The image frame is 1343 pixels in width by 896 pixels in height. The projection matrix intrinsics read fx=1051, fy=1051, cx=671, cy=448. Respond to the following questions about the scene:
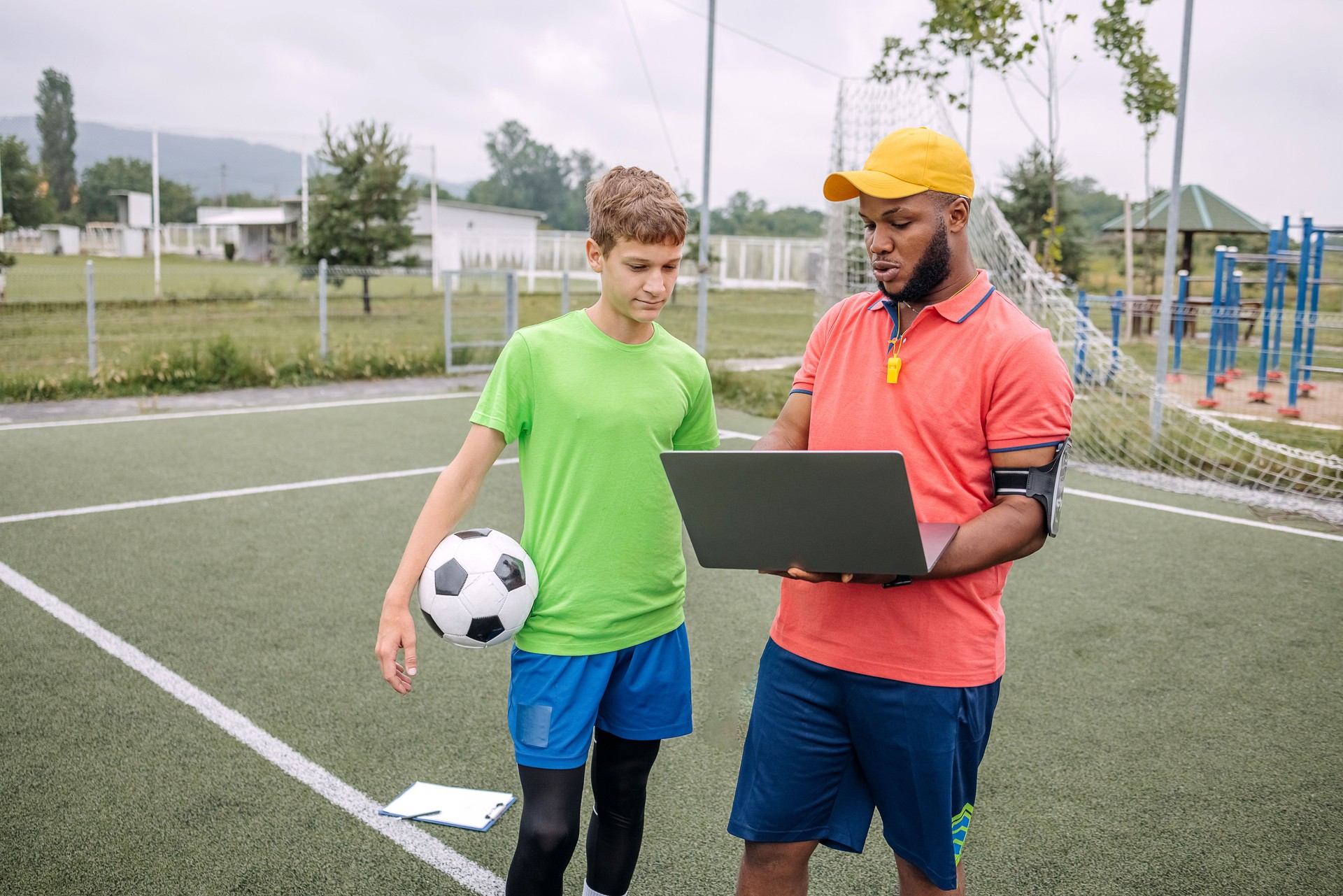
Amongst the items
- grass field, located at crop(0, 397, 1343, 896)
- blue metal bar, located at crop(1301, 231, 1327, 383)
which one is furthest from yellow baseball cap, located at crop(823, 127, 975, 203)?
blue metal bar, located at crop(1301, 231, 1327, 383)

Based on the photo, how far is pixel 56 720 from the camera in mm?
3699

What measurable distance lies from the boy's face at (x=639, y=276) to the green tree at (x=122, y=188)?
50.7m

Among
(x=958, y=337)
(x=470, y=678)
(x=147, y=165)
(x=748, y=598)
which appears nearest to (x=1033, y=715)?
(x=748, y=598)

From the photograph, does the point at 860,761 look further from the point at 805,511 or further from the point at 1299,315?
the point at 1299,315

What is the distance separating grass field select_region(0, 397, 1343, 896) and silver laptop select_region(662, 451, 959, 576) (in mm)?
1401

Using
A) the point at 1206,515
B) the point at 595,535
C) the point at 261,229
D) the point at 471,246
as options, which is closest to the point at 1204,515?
the point at 1206,515

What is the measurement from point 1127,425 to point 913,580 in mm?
7936

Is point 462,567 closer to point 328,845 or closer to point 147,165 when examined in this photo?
point 328,845

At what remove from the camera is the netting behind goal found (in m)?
7.62

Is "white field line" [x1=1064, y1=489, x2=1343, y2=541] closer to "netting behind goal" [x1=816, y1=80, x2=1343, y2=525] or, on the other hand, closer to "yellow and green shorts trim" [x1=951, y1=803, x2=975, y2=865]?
"netting behind goal" [x1=816, y1=80, x2=1343, y2=525]

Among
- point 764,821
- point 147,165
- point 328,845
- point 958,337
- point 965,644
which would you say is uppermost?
point 147,165

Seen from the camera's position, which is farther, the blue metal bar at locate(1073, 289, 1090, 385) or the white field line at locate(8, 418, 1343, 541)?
the blue metal bar at locate(1073, 289, 1090, 385)

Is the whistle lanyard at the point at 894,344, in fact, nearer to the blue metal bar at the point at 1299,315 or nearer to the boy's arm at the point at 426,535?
the boy's arm at the point at 426,535

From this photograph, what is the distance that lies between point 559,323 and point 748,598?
3190 millimetres
